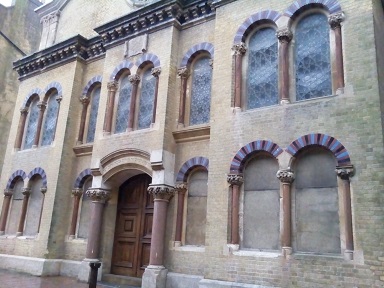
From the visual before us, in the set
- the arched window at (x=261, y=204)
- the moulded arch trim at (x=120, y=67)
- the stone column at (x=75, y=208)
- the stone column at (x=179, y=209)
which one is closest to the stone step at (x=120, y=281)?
the stone column at (x=179, y=209)

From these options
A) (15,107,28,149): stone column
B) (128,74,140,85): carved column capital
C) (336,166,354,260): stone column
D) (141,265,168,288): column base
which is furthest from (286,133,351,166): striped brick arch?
(15,107,28,149): stone column

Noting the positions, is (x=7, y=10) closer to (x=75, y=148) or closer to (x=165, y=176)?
(x=75, y=148)

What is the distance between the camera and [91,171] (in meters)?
12.8

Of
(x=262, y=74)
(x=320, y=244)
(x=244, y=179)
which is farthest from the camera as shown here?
(x=262, y=74)

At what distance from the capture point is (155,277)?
9977mm

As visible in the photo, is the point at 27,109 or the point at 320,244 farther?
the point at 27,109

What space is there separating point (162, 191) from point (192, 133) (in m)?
1.92

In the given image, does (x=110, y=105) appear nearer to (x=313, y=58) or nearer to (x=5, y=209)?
(x=5, y=209)

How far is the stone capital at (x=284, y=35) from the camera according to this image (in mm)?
9656

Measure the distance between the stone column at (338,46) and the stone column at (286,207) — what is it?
7.62 ft

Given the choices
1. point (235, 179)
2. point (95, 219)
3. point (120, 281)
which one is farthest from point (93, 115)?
point (235, 179)

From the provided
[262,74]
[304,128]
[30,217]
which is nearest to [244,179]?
[304,128]

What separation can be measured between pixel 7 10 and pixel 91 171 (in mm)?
13701

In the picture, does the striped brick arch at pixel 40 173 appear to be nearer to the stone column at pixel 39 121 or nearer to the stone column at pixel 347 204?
the stone column at pixel 39 121
